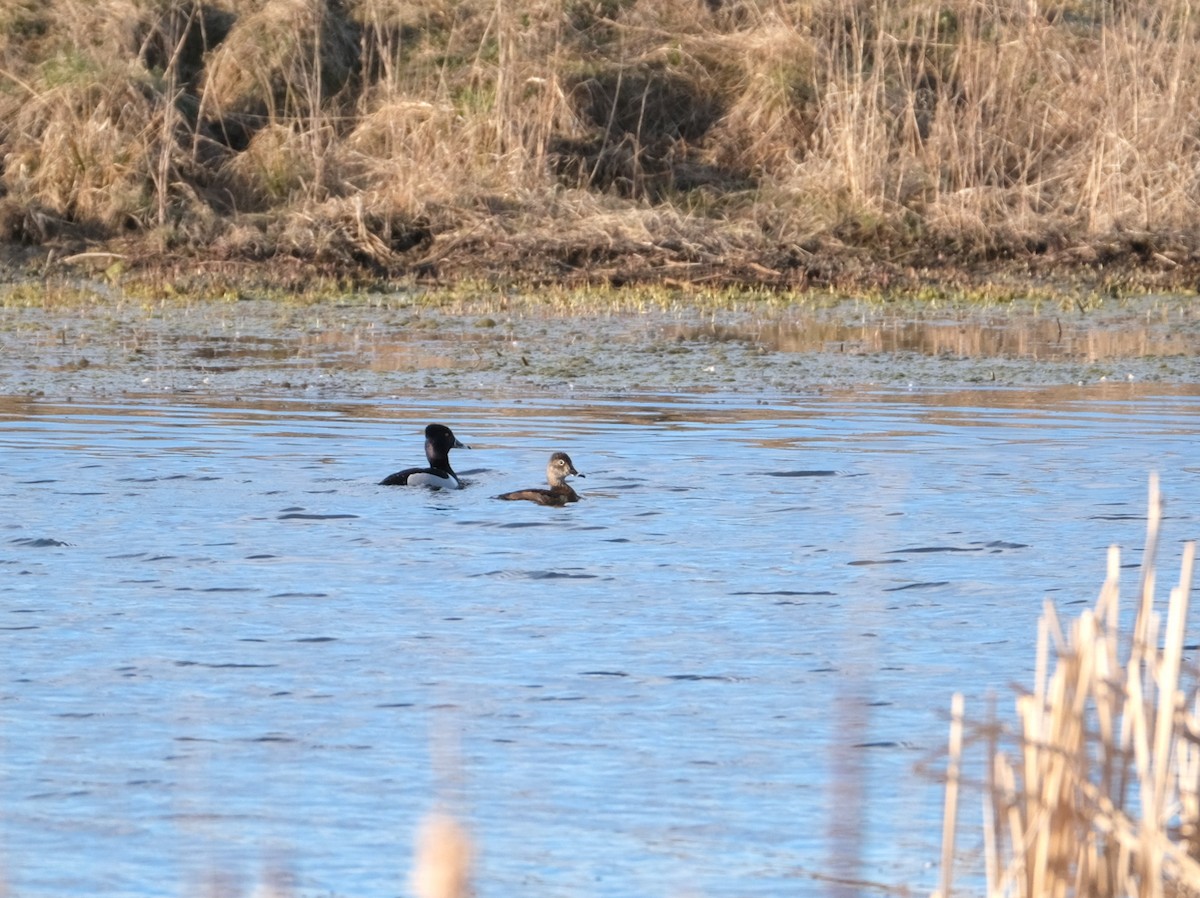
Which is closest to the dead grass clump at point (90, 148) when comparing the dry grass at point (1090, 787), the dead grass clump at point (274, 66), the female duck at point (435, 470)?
the dead grass clump at point (274, 66)

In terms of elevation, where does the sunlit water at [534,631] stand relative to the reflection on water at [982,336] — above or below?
below

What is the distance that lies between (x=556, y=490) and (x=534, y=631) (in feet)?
9.26

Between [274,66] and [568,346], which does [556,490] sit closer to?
[568,346]

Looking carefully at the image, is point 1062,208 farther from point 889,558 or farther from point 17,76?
point 889,558

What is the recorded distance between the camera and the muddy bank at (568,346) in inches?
546

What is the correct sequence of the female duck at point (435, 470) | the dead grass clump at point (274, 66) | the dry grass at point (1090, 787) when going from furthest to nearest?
the dead grass clump at point (274, 66), the female duck at point (435, 470), the dry grass at point (1090, 787)

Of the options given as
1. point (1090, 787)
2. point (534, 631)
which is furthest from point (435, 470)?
point (1090, 787)

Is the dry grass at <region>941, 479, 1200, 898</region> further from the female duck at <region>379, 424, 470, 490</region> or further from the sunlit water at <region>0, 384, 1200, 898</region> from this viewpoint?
the female duck at <region>379, 424, 470, 490</region>

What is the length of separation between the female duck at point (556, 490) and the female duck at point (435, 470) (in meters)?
0.30

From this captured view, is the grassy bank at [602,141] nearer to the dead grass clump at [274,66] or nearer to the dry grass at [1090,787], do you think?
the dead grass clump at [274,66]

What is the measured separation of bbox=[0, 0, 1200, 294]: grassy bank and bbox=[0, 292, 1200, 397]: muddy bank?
1.42m

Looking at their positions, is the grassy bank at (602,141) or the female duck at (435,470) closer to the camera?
the female duck at (435,470)

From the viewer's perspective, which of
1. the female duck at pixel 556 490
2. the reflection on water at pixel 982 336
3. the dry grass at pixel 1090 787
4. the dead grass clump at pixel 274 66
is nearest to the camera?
the dry grass at pixel 1090 787

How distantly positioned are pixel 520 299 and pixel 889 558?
10.9 m
